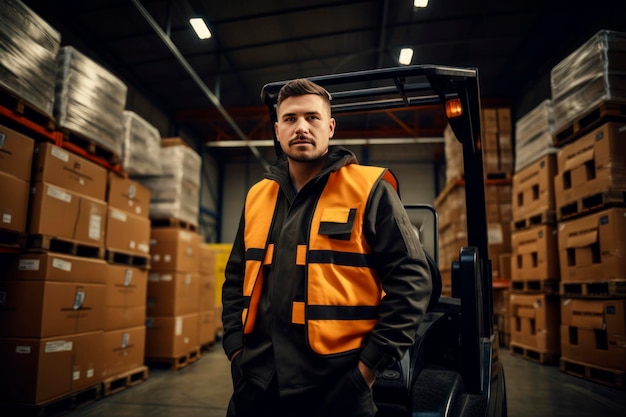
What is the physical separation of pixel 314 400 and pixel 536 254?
5818 millimetres

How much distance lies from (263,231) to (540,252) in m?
5.44

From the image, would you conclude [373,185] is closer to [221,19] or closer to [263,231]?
[263,231]

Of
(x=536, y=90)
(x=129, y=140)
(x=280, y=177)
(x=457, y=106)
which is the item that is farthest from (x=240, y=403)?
(x=536, y=90)

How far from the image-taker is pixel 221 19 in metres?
8.23

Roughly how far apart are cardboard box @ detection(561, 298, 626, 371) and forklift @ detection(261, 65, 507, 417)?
238 centimetres

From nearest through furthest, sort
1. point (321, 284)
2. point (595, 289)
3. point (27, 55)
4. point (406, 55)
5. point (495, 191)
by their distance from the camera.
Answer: point (321, 284) → point (27, 55) → point (595, 289) → point (406, 55) → point (495, 191)

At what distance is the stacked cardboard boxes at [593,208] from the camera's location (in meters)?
4.48

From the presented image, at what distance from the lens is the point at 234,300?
1.76 m

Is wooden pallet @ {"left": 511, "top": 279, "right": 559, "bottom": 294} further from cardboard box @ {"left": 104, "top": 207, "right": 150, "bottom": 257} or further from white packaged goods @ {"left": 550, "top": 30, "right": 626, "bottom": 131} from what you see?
cardboard box @ {"left": 104, "top": 207, "right": 150, "bottom": 257}

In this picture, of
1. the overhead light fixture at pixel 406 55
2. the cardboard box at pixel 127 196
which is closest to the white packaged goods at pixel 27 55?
the cardboard box at pixel 127 196

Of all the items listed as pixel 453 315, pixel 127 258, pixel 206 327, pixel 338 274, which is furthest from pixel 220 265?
pixel 338 274

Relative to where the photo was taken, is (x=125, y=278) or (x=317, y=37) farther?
(x=317, y=37)

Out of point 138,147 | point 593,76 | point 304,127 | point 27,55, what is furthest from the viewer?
point 138,147

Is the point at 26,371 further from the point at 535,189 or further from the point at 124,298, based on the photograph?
the point at 535,189
